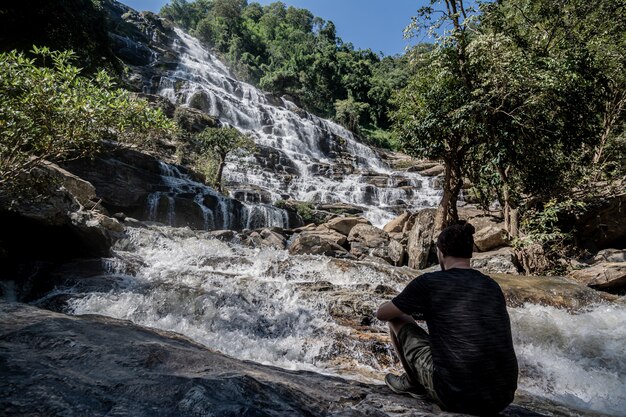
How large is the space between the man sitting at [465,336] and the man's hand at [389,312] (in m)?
0.10

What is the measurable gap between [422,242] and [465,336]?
10390 mm

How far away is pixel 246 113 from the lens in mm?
34094

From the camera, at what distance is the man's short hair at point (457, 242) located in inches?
100

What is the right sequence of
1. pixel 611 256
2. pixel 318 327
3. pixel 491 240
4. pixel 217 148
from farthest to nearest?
1. pixel 217 148
2. pixel 491 240
3. pixel 611 256
4. pixel 318 327

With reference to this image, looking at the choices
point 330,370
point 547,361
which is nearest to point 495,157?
point 547,361

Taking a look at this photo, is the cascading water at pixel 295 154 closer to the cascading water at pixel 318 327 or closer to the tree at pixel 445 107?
the tree at pixel 445 107

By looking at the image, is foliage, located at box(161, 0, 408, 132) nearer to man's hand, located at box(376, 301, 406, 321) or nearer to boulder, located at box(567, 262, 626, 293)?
boulder, located at box(567, 262, 626, 293)

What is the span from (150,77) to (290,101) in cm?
1577

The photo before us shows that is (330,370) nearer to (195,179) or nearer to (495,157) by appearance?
(495,157)

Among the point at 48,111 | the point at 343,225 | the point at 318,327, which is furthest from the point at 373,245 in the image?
the point at 48,111

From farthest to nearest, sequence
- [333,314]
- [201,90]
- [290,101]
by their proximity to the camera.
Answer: [290,101] < [201,90] < [333,314]

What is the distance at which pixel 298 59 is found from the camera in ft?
166

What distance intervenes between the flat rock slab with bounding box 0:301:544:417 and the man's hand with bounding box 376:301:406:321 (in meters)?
0.57

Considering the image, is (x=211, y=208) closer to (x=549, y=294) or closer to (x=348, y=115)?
(x=549, y=294)
